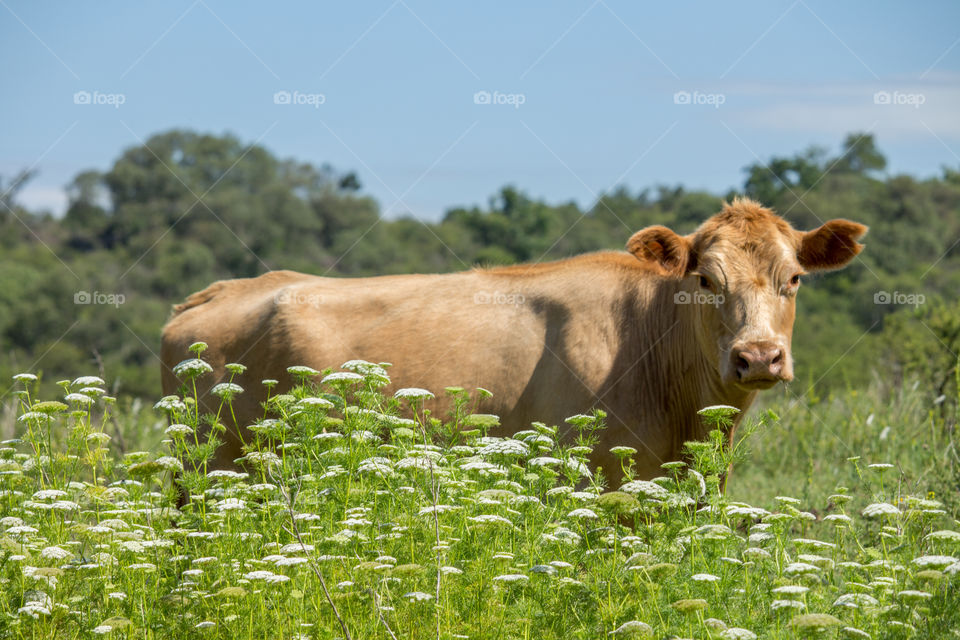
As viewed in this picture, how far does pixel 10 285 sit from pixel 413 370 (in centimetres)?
6202

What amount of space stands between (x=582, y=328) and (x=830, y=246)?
1.88 m

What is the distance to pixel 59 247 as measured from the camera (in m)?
78.6

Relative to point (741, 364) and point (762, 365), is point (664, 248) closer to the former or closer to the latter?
point (741, 364)

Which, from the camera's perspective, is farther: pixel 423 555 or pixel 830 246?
pixel 830 246

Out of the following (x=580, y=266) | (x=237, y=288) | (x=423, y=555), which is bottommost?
(x=423, y=555)

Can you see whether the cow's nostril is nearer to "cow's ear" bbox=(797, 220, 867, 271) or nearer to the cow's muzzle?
the cow's muzzle

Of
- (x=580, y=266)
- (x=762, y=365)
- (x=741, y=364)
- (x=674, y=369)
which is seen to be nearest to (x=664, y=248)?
(x=674, y=369)

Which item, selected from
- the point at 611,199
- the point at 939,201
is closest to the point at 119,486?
the point at 939,201

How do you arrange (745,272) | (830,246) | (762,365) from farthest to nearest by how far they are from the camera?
(830,246), (745,272), (762,365)

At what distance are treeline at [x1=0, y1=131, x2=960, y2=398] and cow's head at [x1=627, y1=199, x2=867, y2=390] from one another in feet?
29.6

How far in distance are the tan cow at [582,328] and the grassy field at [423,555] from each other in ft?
5.29

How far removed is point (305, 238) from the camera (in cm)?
8431

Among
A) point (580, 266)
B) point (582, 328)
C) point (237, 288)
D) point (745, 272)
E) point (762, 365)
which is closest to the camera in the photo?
point (762, 365)

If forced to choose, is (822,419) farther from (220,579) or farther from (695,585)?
(220,579)
